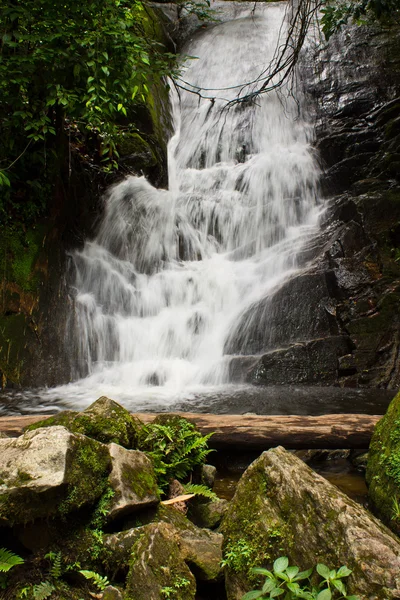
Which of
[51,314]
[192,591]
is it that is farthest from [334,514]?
[51,314]

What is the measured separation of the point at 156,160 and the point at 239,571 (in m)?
11.0

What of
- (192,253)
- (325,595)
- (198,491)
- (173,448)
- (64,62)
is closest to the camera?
(325,595)

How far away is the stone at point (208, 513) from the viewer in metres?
2.97

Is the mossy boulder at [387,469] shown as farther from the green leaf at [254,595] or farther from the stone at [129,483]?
the stone at [129,483]

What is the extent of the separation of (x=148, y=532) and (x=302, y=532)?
0.74 m

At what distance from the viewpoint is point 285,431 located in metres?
3.85

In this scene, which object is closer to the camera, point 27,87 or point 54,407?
point 54,407

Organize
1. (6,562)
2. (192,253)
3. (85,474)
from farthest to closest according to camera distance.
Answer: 1. (192,253)
2. (85,474)
3. (6,562)

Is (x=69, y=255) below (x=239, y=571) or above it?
above

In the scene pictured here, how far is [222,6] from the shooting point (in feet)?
68.5

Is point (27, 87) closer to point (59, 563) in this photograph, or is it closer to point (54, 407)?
point (54, 407)

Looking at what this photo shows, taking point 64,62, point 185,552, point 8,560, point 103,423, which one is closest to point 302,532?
point 185,552

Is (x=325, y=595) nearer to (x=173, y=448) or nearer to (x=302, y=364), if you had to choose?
(x=173, y=448)

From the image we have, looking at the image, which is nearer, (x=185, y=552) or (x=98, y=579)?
(x=98, y=579)
